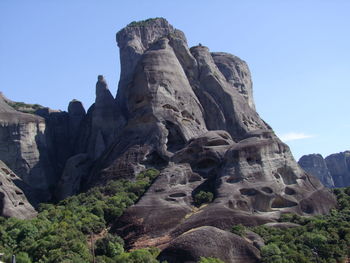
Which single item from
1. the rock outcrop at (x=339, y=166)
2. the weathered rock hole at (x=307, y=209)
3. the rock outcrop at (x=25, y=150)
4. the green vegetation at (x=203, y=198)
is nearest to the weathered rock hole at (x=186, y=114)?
the green vegetation at (x=203, y=198)

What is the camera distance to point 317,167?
14575cm

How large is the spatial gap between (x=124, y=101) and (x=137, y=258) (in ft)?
200

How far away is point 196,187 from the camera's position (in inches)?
2579

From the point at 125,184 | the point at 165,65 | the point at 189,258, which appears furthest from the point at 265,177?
the point at 165,65

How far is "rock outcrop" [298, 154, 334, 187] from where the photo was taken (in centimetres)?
14362

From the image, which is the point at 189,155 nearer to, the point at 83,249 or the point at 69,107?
the point at 83,249

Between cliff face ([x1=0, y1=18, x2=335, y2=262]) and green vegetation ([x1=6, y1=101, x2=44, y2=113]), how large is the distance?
27.5 ft

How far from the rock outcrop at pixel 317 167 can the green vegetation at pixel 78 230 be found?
262 ft

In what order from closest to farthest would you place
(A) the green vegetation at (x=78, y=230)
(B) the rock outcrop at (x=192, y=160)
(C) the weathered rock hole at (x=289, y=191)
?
(A) the green vegetation at (x=78, y=230), (B) the rock outcrop at (x=192, y=160), (C) the weathered rock hole at (x=289, y=191)

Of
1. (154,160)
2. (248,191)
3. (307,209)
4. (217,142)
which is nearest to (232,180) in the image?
(248,191)

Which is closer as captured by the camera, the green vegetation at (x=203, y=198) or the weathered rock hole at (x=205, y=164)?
the green vegetation at (x=203, y=198)

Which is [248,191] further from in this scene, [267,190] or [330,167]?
[330,167]

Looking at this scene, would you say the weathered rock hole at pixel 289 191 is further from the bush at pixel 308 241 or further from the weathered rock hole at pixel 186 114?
the weathered rock hole at pixel 186 114

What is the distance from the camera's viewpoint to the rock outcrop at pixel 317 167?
143625 mm
